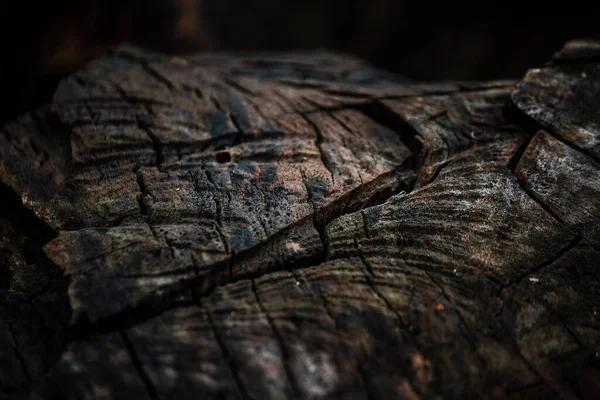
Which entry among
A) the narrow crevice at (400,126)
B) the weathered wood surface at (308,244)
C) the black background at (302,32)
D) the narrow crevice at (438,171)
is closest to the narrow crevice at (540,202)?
the weathered wood surface at (308,244)

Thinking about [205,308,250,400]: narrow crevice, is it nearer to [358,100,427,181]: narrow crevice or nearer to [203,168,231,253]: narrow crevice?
[203,168,231,253]: narrow crevice

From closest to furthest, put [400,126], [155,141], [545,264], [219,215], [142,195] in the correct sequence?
[545,264], [219,215], [142,195], [155,141], [400,126]

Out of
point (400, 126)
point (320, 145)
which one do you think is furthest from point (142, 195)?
point (400, 126)

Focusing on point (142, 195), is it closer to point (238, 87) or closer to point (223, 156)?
point (223, 156)

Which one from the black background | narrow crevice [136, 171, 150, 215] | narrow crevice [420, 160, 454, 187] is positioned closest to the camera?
narrow crevice [136, 171, 150, 215]

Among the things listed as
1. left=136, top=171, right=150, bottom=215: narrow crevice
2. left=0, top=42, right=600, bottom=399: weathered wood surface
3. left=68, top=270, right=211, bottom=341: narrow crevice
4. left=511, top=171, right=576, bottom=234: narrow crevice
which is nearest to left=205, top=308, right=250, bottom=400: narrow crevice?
left=0, top=42, right=600, bottom=399: weathered wood surface

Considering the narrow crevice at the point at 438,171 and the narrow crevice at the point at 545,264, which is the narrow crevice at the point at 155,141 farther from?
the narrow crevice at the point at 545,264
